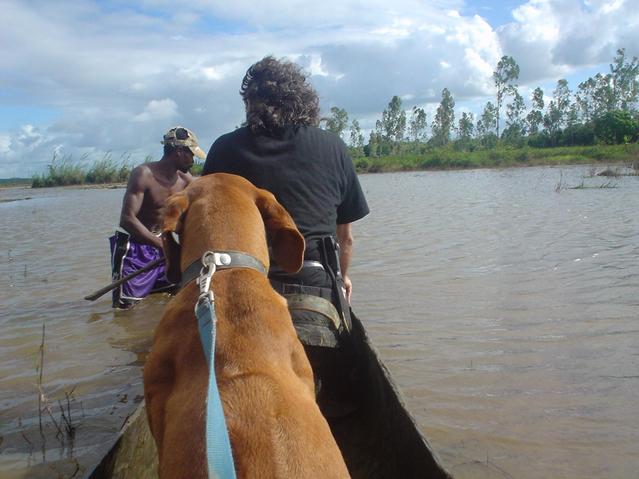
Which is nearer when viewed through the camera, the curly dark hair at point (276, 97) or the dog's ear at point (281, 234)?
the dog's ear at point (281, 234)

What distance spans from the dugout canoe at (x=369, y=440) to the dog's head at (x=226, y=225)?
85 centimetres

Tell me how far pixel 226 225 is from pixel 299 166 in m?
0.92

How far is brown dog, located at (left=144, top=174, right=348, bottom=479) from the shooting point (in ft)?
5.91

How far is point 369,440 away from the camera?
342cm

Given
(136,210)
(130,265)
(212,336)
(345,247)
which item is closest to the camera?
(212,336)

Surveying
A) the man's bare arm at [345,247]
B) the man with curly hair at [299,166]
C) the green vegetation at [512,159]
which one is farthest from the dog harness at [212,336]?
the green vegetation at [512,159]

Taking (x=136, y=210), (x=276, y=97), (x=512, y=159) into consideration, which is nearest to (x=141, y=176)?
(x=136, y=210)

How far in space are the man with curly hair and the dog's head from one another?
452 millimetres

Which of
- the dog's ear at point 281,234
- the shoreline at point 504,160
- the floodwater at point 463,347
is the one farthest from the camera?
the shoreline at point 504,160

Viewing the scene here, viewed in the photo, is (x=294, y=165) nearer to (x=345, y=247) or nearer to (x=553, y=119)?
(x=345, y=247)

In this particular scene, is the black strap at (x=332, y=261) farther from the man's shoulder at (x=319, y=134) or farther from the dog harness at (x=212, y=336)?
the dog harness at (x=212, y=336)

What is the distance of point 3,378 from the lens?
5695 mm

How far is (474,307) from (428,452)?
4824 millimetres

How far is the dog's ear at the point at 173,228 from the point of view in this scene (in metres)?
2.71
